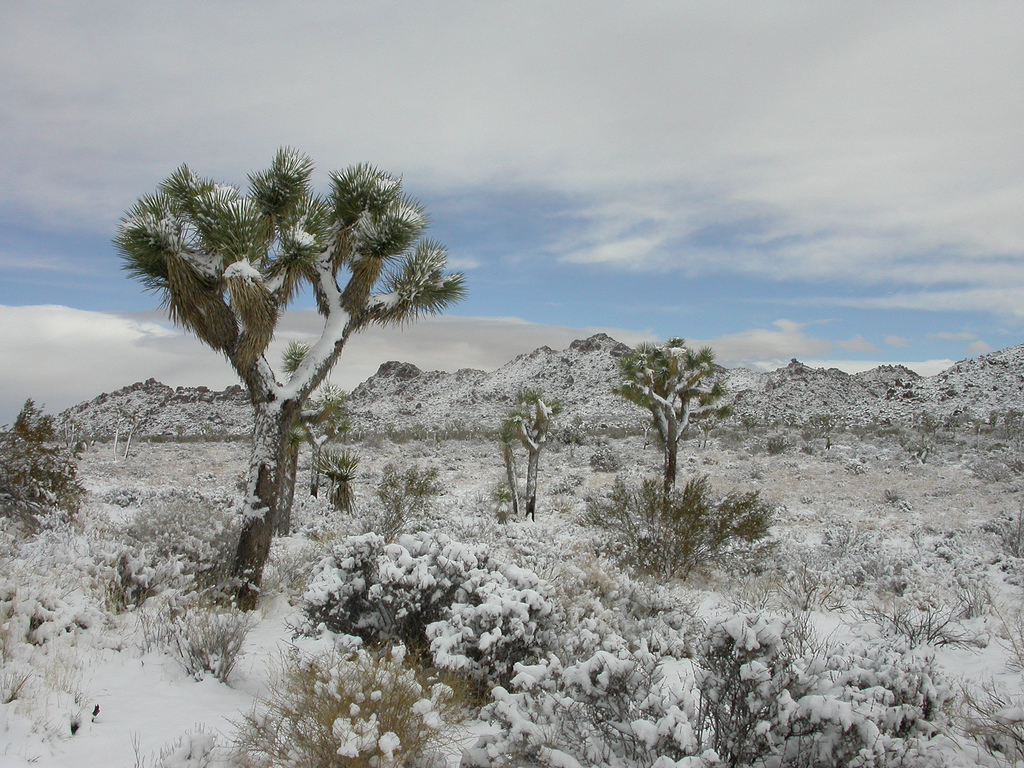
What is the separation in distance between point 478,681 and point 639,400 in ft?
54.9

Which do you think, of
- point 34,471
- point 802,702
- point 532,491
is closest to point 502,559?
point 802,702

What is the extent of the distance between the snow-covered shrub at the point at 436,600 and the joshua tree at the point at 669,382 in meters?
15.1

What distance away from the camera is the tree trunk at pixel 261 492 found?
25.3 feet

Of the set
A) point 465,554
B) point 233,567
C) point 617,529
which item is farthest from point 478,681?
point 617,529

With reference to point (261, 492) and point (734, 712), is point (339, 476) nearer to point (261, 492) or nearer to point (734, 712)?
point (261, 492)

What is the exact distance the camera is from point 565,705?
3.42 meters

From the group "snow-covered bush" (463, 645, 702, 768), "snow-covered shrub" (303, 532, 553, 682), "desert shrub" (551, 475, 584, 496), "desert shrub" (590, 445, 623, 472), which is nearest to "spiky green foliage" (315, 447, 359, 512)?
"desert shrub" (551, 475, 584, 496)

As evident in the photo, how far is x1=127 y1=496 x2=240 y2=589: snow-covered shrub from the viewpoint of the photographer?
7957mm

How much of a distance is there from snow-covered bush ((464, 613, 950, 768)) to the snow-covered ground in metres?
0.23

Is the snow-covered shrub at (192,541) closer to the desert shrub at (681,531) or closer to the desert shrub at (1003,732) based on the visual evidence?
the desert shrub at (681,531)

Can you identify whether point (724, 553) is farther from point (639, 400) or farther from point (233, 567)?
point (639, 400)

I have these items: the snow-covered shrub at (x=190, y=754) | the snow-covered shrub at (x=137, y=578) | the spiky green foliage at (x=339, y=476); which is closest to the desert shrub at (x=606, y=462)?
the spiky green foliage at (x=339, y=476)

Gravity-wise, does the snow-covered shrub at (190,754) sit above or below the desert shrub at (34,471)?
below

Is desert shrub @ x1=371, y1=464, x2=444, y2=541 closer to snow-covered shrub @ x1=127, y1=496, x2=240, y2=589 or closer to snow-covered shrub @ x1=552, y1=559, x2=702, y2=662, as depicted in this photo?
snow-covered shrub @ x1=127, y1=496, x2=240, y2=589
